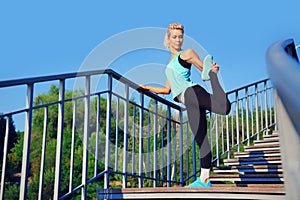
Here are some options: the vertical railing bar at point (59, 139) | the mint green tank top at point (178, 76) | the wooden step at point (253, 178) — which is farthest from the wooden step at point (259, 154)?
the vertical railing bar at point (59, 139)

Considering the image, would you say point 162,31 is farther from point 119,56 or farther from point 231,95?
point 231,95

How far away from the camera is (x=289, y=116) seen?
800 millimetres

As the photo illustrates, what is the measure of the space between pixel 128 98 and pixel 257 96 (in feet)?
8.76

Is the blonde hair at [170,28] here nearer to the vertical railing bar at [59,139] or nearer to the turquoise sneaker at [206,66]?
the turquoise sneaker at [206,66]

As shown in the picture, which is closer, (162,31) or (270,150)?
(162,31)

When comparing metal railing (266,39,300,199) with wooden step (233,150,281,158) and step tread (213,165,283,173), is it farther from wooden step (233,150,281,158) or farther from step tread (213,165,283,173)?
wooden step (233,150,281,158)

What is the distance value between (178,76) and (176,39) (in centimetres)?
33

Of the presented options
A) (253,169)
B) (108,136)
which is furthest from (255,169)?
(108,136)

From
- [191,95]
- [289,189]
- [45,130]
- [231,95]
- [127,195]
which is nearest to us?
[289,189]

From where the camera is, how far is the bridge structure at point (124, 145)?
0.86 meters

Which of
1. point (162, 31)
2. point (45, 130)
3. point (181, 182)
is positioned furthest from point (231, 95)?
point (45, 130)

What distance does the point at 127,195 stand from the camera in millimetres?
2422

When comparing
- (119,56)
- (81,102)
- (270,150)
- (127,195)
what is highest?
(119,56)

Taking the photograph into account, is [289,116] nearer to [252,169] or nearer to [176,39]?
[176,39]
